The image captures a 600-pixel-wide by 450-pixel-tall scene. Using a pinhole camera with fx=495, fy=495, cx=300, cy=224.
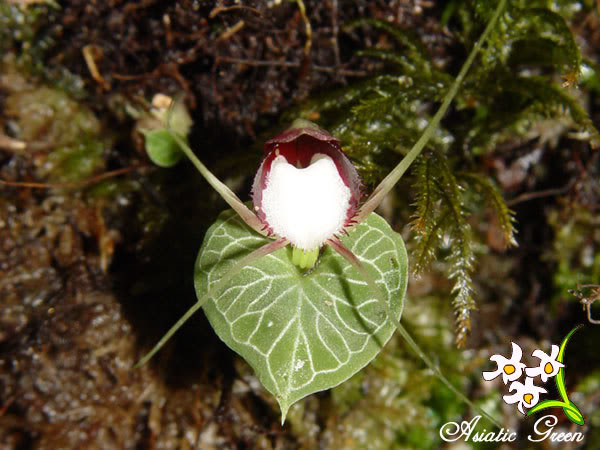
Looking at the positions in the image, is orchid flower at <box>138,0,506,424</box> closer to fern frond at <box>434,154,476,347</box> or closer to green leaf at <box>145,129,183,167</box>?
fern frond at <box>434,154,476,347</box>

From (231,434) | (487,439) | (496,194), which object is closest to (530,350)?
(487,439)

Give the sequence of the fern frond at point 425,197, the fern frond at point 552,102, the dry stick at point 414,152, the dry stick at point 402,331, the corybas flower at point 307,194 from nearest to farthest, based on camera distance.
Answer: the dry stick at point 402,331 < the dry stick at point 414,152 < the corybas flower at point 307,194 < the fern frond at point 425,197 < the fern frond at point 552,102

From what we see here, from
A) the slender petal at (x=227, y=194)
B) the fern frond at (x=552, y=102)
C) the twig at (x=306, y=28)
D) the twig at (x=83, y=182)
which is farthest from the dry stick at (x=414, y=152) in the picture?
the twig at (x=83, y=182)

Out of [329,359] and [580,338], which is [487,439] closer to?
[580,338]

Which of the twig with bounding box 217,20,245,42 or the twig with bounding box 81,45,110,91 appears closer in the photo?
the twig with bounding box 217,20,245,42

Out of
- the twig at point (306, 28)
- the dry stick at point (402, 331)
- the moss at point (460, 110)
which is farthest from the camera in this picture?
the twig at point (306, 28)

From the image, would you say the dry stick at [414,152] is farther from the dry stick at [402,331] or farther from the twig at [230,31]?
the twig at [230,31]

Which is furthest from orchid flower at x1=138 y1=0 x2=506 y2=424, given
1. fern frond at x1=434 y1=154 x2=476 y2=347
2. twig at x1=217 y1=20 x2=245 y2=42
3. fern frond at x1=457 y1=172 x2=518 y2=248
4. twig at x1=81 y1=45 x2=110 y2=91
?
twig at x1=81 y1=45 x2=110 y2=91
